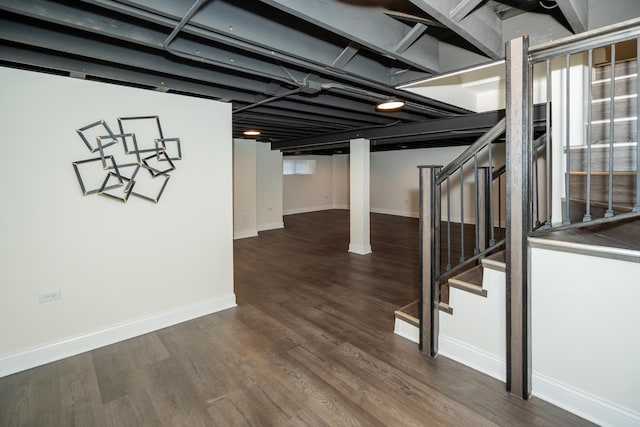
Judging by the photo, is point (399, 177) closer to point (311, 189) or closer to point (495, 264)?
point (311, 189)

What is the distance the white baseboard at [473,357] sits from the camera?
2.32 m

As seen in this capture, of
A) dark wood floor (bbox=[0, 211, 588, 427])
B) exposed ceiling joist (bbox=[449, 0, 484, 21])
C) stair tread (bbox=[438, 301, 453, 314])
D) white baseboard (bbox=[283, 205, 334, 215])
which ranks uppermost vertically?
exposed ceiling joist (bbox=[449, 0, 484, 21])

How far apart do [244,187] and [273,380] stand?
560cm

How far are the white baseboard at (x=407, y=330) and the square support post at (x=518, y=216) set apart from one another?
31.2 inches

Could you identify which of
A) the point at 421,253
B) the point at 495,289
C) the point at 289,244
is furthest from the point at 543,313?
the point at 289,244

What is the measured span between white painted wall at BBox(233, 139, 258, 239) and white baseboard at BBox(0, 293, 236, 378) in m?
3.97

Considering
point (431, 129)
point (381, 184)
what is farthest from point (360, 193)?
point (381, 184)

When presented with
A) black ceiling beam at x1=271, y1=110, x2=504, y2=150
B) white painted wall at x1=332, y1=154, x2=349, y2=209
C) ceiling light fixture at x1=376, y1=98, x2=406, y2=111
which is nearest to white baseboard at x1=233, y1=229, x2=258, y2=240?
black ceiling beam at x1=271, y1=110, x2=504, y2=150

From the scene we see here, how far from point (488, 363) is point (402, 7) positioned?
2.51 metres

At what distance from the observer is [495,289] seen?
2.28 meters

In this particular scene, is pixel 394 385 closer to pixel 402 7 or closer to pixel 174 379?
pixel 174 379

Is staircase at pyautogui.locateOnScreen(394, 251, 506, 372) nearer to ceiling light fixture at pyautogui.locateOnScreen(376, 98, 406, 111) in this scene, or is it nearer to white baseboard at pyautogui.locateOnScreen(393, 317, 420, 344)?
white baseboard at pyautogui.locateOnScreen(393, 317, 420, 344)

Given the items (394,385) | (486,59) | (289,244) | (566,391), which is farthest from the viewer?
(289,244)

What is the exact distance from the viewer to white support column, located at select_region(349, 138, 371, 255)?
Result: 237 inches
